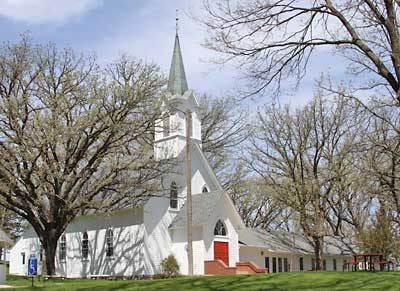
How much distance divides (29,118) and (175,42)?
656 inches

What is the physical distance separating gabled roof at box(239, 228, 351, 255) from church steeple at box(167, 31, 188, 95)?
11.3 metres

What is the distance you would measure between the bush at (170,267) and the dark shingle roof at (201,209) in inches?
84.5

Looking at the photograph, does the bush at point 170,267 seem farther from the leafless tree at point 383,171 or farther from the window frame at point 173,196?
the leafless tree at point 383,171

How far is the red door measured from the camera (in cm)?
3381

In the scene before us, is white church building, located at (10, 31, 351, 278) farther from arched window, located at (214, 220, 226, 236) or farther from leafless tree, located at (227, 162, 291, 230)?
leafless tree, located at (227, 162, 291, 230)

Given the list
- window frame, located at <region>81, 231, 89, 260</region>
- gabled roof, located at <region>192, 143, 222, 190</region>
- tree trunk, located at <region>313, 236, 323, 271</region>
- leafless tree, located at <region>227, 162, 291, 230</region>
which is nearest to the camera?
window frame, located at <region>81, 231, 89, 260</region>

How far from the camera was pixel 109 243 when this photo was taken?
35.3 meters

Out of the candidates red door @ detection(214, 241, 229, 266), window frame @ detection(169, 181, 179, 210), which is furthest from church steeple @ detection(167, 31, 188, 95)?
red door @ detection(214, 241, 229, 266)

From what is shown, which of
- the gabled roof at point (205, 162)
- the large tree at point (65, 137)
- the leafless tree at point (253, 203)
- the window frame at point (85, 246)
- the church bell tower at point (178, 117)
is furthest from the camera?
the leafless tree at point (253, 203)

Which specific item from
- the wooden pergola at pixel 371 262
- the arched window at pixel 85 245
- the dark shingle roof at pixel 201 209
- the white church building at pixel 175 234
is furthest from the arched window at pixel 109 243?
the wooden pergola at pixel 371 262

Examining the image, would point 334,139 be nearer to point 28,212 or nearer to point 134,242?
point 134,242

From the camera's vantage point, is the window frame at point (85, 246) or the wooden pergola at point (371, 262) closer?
the wooden pergola at point (371, 262)

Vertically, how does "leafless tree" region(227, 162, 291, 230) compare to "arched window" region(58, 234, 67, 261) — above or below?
above

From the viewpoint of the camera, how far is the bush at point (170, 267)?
32734mm
